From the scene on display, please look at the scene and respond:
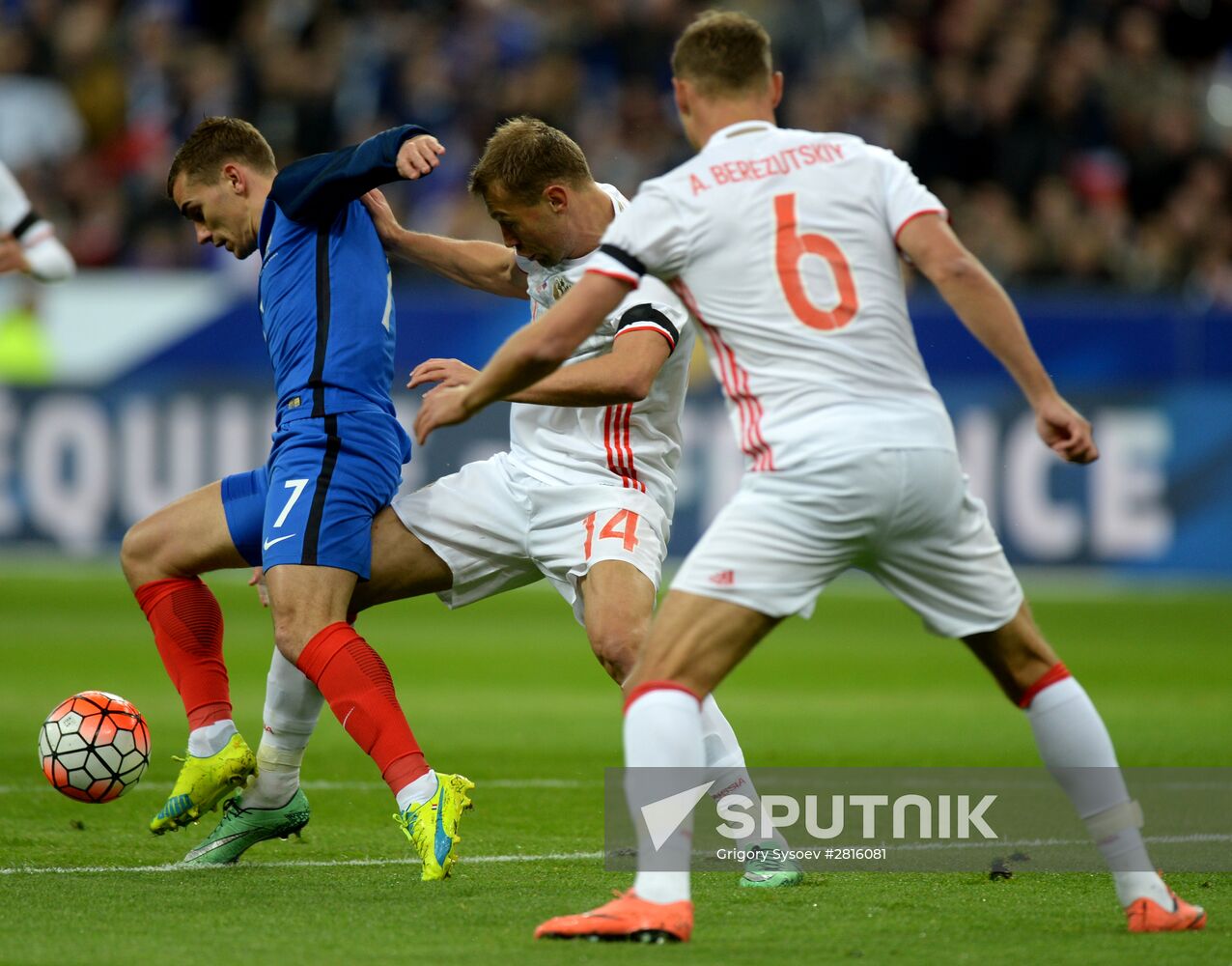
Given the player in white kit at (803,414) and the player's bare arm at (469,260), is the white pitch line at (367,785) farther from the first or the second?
the player in white kit at (803,414)

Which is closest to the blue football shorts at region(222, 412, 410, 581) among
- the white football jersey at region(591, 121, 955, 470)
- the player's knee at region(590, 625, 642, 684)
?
the player's knee at region(590, 625, 642, 684)

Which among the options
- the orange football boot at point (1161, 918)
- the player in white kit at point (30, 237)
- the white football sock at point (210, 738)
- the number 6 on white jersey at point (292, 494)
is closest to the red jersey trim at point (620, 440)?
the number 6 on white jersey at point (292, 494)

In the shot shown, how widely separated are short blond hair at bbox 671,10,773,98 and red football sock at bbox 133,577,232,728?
2.29 meters

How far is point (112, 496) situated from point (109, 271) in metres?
2.83

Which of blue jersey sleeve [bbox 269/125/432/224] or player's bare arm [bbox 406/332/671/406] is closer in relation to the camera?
player's bare arm [bbox 406/332/671/406]

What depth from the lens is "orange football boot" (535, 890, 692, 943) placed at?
173 inches

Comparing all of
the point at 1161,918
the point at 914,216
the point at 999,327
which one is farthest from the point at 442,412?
the point at 1161,918

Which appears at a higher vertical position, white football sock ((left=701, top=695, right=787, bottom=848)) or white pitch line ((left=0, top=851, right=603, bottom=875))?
white football sock ((left=701, top=695, right=787, bottom=848))

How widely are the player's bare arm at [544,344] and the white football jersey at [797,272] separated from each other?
6 centimetres

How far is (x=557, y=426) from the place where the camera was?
6141 mm

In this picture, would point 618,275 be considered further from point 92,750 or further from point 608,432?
point 92,750

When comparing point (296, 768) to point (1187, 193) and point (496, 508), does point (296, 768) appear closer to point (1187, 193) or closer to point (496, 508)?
point (496, 508)

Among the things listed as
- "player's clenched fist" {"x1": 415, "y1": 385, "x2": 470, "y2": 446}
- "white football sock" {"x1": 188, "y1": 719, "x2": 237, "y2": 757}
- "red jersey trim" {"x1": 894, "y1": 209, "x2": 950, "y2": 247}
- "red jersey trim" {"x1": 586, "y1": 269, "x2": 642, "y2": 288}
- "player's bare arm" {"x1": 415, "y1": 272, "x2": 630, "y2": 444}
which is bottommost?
"white football sock" {"x1": 188, "y1": 719, "x2": 237, "y2": 757}
